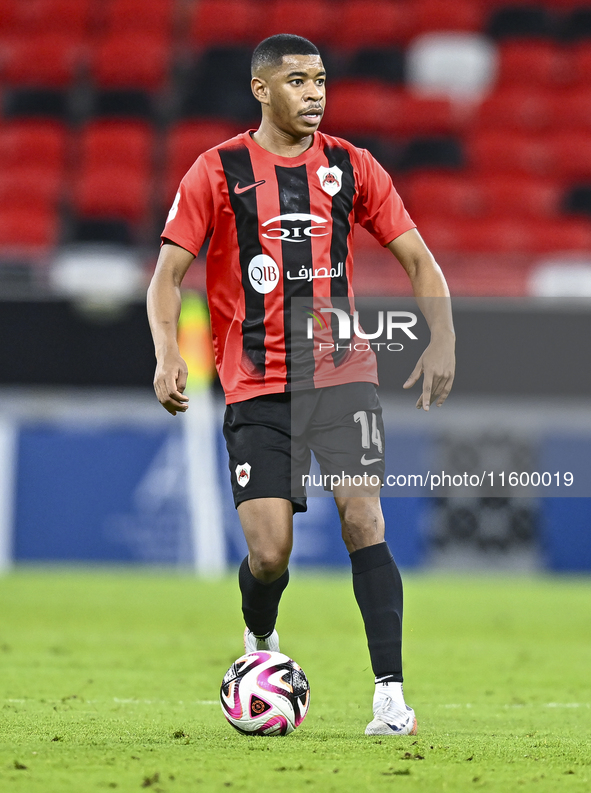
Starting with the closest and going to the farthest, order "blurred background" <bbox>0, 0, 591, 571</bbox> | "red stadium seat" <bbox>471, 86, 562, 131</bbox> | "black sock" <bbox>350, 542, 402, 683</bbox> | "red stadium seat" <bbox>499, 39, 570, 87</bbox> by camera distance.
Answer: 1. "black sock" <bbox>350, 542, 402, 683</bbox>
2. "blurred background" <bbox>0, 0, 591, 571</bbox>
3. "red stadium seat" <bbox>471, 86, 562, 131</bbox>
4. "red stadium seat" <bbox>499, 39, 570, 87</bbox>

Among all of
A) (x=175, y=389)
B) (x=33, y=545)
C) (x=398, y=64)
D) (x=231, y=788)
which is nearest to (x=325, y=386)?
(x=175, y=389)

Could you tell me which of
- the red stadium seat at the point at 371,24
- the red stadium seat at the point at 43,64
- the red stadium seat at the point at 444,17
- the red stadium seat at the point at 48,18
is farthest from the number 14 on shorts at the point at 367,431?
the red stadium seat at the point at 48,18

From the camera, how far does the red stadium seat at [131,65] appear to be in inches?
635

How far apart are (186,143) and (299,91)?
11320 mm

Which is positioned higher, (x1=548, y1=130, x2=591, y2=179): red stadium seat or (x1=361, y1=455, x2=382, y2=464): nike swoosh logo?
(x1=548, y1=130, x2=591, y2=179): red stadium seat

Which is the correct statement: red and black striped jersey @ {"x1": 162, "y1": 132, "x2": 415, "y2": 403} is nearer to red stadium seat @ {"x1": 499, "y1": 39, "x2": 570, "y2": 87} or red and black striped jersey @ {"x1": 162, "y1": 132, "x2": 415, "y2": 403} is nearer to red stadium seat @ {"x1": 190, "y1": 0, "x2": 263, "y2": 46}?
red stadium seat @ {"x1": 190, "y1": 0, "x2": 263, "y2": 46}

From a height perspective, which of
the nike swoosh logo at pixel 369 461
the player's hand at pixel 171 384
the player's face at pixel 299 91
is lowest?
the nike swoosh logo at pixel 369 461

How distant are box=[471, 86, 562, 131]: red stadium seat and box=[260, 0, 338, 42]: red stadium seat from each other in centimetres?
251

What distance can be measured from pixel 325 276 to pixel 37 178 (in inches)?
444

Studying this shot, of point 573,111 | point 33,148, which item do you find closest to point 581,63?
point 573,111

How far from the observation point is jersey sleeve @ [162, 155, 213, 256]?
13.0 feet

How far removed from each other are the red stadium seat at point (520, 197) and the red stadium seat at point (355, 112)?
1603 mm

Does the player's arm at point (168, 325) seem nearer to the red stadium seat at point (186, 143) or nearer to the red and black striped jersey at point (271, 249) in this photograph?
the red and black striped jersey at point (271, 249)

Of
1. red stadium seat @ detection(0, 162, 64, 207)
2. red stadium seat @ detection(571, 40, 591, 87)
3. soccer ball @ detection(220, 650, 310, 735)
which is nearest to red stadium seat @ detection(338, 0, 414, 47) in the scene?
red stadium seat @ detection(571, 40, 591, 87)
